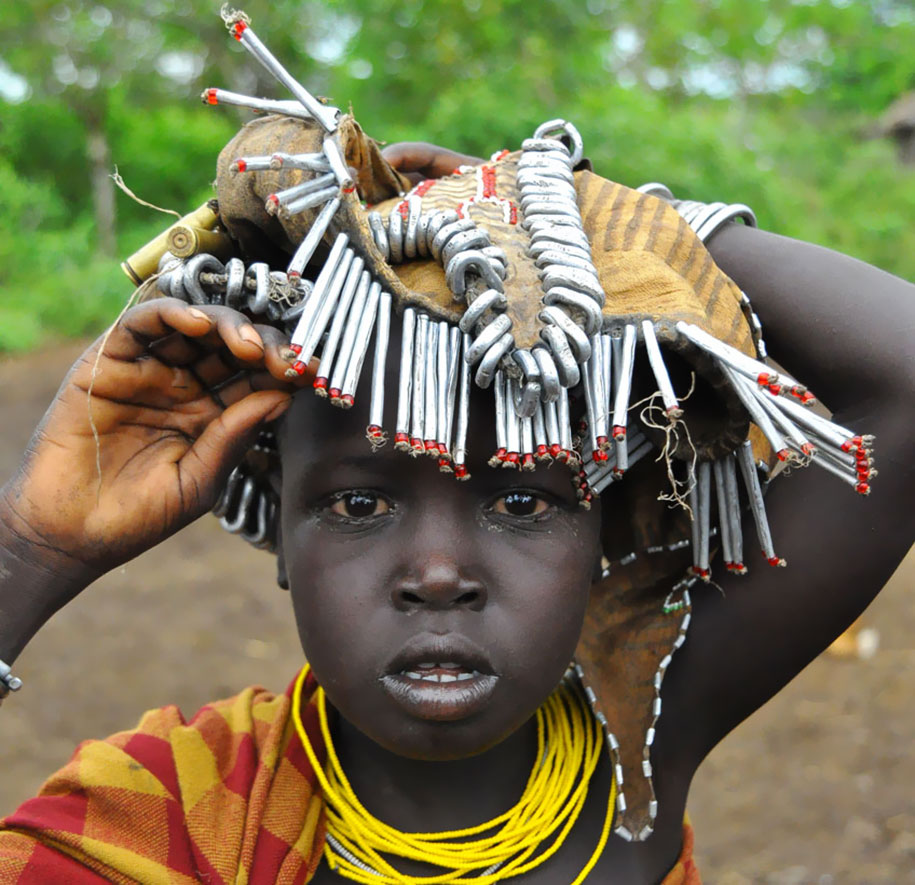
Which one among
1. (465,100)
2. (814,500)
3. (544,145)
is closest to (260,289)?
(544,145)

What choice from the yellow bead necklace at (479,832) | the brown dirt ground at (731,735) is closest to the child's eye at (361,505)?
the yellow bead necklace at (479,832)

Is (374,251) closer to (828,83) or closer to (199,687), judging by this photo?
(199,687)

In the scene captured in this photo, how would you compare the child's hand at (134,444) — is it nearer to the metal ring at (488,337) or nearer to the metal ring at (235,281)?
the metal ring at (235,281)

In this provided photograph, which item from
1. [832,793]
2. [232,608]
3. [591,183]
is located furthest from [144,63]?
[591,183]

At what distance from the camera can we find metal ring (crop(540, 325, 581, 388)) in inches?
49.3

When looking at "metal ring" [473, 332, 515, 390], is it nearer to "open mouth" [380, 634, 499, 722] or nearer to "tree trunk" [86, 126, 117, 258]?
"open mouth" [380, 634, 499, 722]

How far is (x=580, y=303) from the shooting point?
4.20ft

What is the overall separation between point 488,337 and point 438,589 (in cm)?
34

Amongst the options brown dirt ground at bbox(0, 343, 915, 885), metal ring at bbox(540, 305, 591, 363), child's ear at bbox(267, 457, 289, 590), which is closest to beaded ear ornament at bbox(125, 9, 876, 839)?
metal ring at bbox(540, 305, 591, 363)

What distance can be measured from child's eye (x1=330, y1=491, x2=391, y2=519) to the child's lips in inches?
8.7

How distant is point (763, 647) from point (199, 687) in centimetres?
382

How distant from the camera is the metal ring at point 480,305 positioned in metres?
1.26

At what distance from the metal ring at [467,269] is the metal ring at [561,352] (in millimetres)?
87

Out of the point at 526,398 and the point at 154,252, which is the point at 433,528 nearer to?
the point at 526,398
